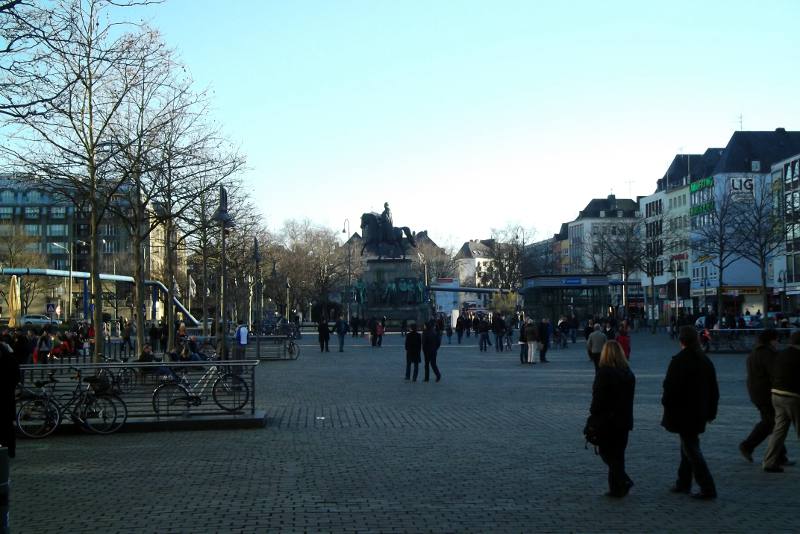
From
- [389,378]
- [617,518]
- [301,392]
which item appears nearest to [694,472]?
[617,518]

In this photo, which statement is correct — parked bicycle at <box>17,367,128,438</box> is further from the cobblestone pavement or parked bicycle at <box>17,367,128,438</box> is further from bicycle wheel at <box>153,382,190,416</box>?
bicycle wheel at <box>153,382,190,416</box>

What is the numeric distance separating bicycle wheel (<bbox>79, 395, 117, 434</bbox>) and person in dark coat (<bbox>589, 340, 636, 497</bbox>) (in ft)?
33.5

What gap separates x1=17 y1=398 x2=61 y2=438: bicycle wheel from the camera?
1833 centimetres

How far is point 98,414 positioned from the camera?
18984mm

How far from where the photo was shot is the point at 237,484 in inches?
500

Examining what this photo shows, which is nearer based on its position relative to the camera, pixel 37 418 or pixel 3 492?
pixel 3 492

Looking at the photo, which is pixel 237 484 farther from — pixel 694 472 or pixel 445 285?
pixel 445 285

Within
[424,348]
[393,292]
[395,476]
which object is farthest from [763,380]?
[393,292]

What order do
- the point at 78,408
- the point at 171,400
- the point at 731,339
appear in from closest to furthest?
the point at 78,408
the point at 171,400
the point at 731,339

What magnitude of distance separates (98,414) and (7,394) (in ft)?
13.1

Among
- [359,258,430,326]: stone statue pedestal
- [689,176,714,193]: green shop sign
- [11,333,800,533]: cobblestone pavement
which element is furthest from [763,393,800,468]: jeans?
[689,176,714,193]: green shop sign

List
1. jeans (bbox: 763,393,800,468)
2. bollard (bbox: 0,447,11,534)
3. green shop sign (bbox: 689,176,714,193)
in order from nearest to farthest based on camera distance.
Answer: bollard (bbox: 0,447,11,534)
jeans (bbox: 763,393,800,468)
green shop sign (bbox: 689,176,714,193)

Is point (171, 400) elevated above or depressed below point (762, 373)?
below

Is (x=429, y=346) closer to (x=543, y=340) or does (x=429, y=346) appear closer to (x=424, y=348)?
(x=424, y=348)
